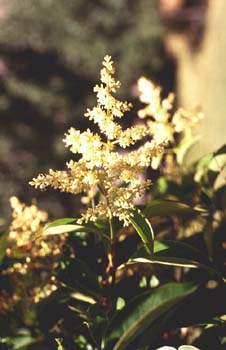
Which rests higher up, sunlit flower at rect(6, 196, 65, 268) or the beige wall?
the beige wall

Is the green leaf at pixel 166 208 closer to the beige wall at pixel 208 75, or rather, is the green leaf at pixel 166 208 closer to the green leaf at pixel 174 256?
the green leaf at pixel 174 256

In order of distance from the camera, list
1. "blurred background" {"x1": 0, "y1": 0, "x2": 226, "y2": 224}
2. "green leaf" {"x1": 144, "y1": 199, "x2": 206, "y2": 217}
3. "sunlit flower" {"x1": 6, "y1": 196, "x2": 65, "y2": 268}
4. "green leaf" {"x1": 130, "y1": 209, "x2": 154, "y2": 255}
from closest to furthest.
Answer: "green leaf" {"x1": 130, "y1": 209, "x2": 154, "y2": 255}
"green leaf" {"x1": 144, "y1": 199, "x2": 206, "y2": 217}
"sunlit flower" {"x1": 6, "y1": 196, "x2": 65, "y2": 268}
"blurred background" {"x1": 0, "y1": 0, "x2": 226, "y2": 224}

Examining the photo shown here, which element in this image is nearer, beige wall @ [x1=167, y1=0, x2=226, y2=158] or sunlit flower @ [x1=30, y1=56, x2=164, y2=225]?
sunlit flower @ [x1=30, y1=56, x2=164, y2=225]

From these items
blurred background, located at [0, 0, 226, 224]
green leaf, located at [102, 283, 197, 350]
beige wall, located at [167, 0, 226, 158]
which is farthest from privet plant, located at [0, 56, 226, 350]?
blurred background, located at [0, 0, 226, 224]

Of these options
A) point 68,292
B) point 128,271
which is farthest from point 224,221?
point 68,292

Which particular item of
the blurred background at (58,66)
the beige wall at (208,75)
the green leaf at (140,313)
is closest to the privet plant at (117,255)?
the green leaf at (140,313)

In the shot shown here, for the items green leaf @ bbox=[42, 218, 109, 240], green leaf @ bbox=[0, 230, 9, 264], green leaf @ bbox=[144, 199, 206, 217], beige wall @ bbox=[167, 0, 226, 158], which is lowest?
green leaf @ bbox=[42, 218, 109, 240]

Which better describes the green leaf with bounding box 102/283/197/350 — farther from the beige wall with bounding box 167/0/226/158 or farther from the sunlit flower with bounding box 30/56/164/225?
the beige wall with bounding box 167/0/226/158

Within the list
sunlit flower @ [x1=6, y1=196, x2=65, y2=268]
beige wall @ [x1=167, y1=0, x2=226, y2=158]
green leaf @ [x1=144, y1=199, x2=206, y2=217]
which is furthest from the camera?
beige wall @ [x1=167, y1=0, x2=226, y2=158]
